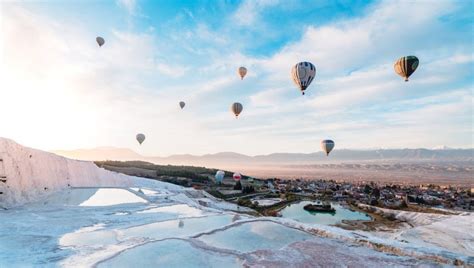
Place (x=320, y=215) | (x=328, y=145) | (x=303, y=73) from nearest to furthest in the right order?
1. (x=303, y=73)
2. (x=320, y=215)
3. (x=328, y=145)

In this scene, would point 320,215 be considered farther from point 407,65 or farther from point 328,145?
point 407,65

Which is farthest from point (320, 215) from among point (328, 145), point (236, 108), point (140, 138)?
point (140, 138)

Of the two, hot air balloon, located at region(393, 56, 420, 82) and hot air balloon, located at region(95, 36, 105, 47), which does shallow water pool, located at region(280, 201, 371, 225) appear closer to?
hot air balloon, located at region(393, 56, 420, 82)

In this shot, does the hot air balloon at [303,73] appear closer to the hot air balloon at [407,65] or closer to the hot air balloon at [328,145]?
the hot air balloon at [407,65]

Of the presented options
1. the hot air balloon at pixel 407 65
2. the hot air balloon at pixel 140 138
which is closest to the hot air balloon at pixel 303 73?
the hot air balloon at pixel 407 65

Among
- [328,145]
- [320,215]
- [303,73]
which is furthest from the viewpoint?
[328,145]

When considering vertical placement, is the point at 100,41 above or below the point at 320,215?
above

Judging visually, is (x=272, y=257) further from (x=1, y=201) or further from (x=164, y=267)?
(x=1, y=201)

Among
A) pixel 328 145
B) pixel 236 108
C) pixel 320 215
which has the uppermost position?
pixel 236 108

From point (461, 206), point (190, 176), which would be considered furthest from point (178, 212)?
point (190, 176)
